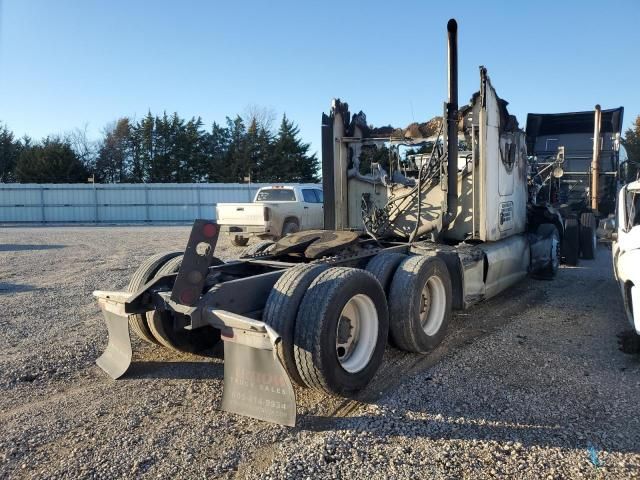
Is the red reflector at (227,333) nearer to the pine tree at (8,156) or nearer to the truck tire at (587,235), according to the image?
the truck tire at (587,235)

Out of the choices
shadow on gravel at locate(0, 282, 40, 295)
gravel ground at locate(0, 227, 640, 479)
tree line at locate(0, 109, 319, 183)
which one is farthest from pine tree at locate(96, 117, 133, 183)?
gravel ground at locate(0, 227, 640, 479)

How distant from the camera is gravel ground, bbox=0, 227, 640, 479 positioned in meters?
3.28

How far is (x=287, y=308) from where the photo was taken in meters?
4.07

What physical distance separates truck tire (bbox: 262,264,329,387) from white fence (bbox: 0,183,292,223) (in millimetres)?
26868

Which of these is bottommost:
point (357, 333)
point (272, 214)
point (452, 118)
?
point (357, 333)

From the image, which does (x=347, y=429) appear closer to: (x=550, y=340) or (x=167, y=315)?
(x=167, y=315)

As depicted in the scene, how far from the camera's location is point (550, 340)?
19.3 feet

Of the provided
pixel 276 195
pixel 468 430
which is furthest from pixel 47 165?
pixel 468 430

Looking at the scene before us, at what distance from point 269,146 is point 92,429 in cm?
4332

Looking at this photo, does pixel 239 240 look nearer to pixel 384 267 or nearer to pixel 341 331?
pixel 384 267

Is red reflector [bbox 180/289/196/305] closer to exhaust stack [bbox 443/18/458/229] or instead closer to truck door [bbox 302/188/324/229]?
exhaust stack [bbox 443/18/458/229]

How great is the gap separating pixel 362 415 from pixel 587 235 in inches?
369

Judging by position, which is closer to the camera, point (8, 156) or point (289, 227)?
point (289, 227)

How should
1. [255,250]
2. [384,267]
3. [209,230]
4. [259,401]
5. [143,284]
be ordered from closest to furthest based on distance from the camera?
[259,401], [209,230], [143,284], [384,267], [255,250]
